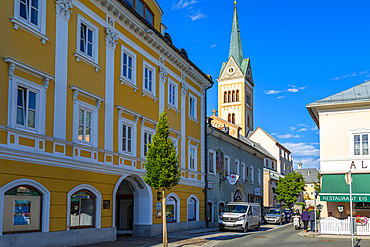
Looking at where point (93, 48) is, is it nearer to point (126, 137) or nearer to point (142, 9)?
point (126, 137)

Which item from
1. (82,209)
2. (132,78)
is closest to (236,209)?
(132,78)

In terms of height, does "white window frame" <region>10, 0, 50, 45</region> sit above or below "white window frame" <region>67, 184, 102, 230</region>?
above

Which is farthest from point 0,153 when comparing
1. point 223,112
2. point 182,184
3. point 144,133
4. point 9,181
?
point 223,112

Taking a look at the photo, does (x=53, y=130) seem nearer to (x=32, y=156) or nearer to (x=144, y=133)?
(x=32, y=156)

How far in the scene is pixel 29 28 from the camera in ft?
46.4

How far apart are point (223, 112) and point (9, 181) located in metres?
88.3

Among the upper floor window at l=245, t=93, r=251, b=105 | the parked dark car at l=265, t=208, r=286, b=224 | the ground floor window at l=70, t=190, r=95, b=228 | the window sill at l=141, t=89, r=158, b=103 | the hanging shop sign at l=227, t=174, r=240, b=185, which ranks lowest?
the parked dark car at l=265, t=208, r=286, b=224

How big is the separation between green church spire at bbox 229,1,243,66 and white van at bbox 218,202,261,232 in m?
75.3

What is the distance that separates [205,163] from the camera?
30516 mm

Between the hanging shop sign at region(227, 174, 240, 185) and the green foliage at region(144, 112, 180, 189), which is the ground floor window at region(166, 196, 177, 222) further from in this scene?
the hanging shop sign at region(227, 174, 240, 185)

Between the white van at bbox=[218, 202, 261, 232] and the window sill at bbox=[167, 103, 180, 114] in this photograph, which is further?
the white van at bbox=[218, 202, 261, 232]

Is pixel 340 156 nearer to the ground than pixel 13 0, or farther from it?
nearer to the ground

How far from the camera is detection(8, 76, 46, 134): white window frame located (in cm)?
1334

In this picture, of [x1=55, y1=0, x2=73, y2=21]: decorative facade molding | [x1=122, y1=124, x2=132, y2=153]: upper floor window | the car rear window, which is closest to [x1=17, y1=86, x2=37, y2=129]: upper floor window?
[x1=55, y1=0, x2=73, y2=21]: decorative facade molding
